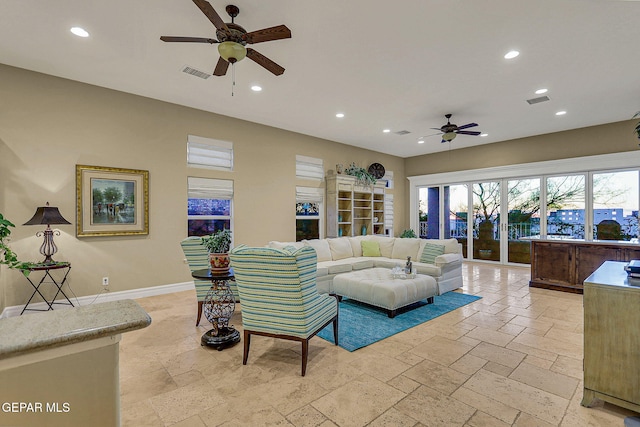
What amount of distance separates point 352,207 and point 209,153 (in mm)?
3559

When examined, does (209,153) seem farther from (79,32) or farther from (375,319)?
(375,319)

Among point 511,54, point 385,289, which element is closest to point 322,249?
point 385,289

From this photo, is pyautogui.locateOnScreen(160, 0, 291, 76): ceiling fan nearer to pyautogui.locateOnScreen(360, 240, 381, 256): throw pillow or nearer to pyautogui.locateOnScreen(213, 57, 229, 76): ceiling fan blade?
pyautogui.locateOnScreen(213, 57, 229, 76): ceiling fan blade

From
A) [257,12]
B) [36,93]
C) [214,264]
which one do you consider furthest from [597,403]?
[36,93]

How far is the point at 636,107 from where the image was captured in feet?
17.1

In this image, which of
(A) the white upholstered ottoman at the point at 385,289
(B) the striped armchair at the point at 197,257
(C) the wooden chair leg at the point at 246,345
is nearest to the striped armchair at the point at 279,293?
(C) the wooden chair leg at the point at 246,345

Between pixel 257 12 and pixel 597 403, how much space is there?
13.6ft

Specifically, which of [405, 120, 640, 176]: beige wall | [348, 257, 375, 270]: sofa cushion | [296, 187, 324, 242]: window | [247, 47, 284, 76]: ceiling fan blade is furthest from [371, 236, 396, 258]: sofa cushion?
[247, 47, 284, 76]: ceiling fan blade

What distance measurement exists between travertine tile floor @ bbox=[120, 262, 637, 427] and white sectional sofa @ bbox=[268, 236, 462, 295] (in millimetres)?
1314

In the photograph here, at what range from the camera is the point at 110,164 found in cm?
447

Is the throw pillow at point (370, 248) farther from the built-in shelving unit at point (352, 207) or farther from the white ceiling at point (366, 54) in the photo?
the white ceiling at point (366, 54)

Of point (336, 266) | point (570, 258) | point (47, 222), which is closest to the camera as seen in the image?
point (47, 222)

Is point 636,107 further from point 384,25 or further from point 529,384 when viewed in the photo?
point 529,384

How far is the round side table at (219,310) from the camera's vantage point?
3.01 metres
